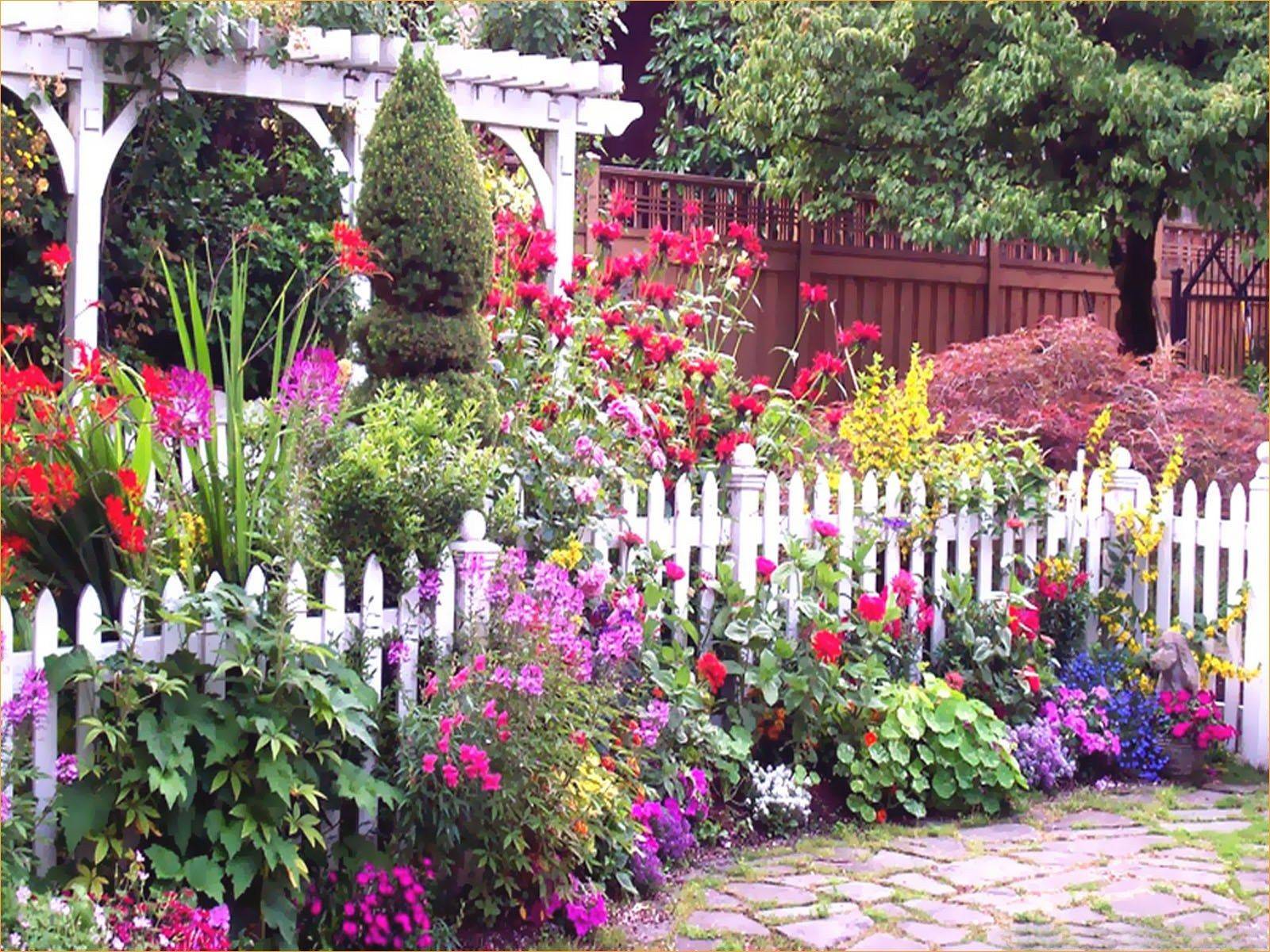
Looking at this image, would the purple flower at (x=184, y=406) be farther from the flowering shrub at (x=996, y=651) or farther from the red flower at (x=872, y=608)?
the flowering shrub at (x=996, y=651)

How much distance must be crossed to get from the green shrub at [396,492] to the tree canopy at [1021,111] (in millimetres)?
6685

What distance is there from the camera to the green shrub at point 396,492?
439 centimetres

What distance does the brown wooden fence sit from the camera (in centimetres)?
1120

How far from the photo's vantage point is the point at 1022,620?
609cm

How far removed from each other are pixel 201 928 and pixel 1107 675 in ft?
12.7

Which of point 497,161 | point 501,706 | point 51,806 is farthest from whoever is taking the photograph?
point 497,161

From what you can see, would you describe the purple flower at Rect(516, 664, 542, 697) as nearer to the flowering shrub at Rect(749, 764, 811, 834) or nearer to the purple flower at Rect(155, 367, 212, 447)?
the purple flower at Rect(155, 367, 212, 447)

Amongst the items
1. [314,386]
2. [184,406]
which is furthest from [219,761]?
[314,386]

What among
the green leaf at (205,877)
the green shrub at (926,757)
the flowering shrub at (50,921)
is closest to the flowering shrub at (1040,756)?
the green shrub at (926,757)

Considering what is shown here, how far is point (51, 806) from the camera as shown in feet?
12.0

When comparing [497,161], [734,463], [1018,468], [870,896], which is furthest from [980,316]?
[870,896]

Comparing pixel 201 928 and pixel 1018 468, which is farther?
pixel 1018 468

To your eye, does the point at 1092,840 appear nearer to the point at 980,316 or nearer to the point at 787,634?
the point at 787,634

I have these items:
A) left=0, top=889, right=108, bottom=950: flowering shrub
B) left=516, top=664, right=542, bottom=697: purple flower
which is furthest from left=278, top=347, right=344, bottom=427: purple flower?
left=0, top=889, right=108, bottom=950: flowering shrub
